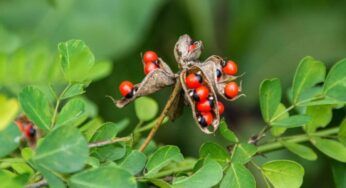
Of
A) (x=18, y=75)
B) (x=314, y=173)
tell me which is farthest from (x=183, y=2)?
(x=18, y=75)

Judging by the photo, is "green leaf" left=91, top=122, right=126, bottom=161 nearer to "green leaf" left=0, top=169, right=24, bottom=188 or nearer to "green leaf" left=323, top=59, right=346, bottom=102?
"green leaf" left=0, top=169, right=24, bottom=188

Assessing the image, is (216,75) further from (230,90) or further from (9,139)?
(9,139)

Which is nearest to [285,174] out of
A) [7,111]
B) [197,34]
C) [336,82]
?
[336,82]

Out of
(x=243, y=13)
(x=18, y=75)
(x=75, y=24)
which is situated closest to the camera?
(x=18, y=75)

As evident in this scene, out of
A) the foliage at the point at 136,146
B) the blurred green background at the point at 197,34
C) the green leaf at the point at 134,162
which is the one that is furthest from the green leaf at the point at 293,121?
the blurred green background at the point at 197,34

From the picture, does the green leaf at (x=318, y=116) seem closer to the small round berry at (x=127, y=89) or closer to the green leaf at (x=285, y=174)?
the green leaf at (x=285, y=174)

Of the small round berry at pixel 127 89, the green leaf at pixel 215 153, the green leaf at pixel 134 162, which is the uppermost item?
the small round berry at pixel 127 89

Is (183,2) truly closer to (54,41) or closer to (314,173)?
(54,41)
